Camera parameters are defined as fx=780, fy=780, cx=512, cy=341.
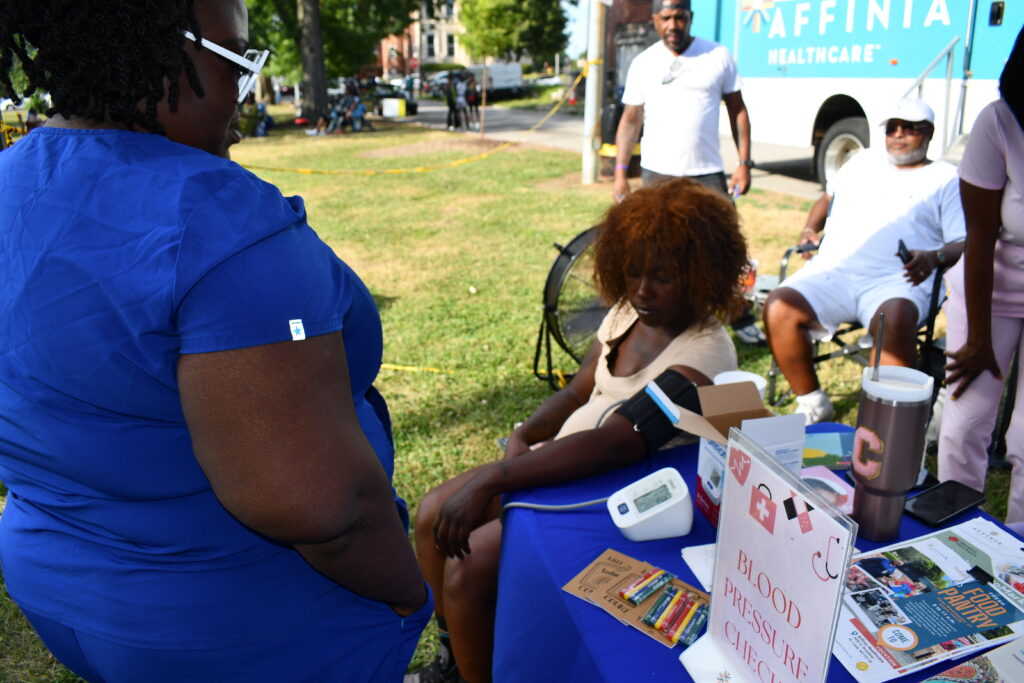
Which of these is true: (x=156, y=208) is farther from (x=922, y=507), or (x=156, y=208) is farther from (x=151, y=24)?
(x=922, y=507)

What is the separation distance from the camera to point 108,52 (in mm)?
1016

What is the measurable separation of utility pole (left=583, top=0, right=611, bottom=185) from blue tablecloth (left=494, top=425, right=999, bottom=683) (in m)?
8.66

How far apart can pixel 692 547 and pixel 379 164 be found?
14110mm

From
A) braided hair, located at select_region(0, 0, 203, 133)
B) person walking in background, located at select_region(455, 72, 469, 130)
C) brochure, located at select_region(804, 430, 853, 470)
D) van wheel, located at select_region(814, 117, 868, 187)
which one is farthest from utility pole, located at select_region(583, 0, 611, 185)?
person walking in background, located at select_region(455, 72, 469, 130)

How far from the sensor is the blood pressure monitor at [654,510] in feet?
5.01

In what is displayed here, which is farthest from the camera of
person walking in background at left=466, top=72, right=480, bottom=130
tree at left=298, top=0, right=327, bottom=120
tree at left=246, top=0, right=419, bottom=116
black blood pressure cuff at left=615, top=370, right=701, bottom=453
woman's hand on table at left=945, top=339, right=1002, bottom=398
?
tree at left=246, top=0, right=419, bottom=116

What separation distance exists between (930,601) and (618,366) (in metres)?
1.12

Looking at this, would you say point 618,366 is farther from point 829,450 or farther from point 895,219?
point 895,219

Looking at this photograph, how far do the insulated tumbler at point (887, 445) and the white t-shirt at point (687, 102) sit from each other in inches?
151

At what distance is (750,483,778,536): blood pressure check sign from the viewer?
103 cm

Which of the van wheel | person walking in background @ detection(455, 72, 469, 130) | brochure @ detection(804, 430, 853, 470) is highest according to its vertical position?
person walking in background @ detection(455, 72, 469, 130)

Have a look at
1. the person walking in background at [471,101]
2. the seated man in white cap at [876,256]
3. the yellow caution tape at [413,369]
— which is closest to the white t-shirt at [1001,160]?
the seated man in white cap at [876,256]

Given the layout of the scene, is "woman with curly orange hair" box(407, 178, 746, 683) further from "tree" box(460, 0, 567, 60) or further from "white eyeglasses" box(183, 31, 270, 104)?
"tree" box(460, 0, 567, 60)

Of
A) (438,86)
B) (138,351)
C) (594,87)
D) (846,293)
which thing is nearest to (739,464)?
(138,351)
